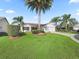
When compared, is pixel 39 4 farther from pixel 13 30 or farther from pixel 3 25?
pixel 3 25

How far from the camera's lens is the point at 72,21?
8056cm

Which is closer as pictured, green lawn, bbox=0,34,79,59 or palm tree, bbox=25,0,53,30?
green lawn, bbox=0,34,79,59

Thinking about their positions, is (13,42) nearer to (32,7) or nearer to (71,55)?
(71,55)

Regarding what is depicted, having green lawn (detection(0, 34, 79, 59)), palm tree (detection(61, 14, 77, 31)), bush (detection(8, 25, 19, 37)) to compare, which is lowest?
green lawn (detection(0, 34, 79, 59))

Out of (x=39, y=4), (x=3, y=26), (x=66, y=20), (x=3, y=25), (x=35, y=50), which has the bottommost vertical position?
(x=35, y=50)

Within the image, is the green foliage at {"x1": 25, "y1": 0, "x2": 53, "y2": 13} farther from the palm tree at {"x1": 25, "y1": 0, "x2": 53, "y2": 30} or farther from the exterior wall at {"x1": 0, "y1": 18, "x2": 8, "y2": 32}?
the exterior wall at {"x1": 0, "y1": 18, "x2": 8, "y2": 32}

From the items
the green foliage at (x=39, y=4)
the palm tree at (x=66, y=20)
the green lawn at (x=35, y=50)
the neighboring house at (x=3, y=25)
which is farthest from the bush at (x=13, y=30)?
the palm tree at (x=66, y=20)

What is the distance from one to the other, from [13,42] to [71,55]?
11642mm

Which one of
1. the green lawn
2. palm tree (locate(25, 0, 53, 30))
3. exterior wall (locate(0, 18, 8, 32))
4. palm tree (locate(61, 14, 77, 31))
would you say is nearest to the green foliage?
palm tree (locate(25, 0, 53, 30))

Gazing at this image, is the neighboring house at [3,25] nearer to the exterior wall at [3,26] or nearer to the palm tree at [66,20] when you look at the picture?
the exterior wall at [3,26]

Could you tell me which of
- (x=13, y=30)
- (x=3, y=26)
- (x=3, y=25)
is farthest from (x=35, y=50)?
(x=3, y=25)

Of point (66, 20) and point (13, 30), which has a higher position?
point (66, 20)

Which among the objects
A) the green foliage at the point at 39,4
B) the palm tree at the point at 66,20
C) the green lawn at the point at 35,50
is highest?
the green foliage at the point at 39,4

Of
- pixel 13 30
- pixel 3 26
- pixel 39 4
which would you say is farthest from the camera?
pixel 3 26
